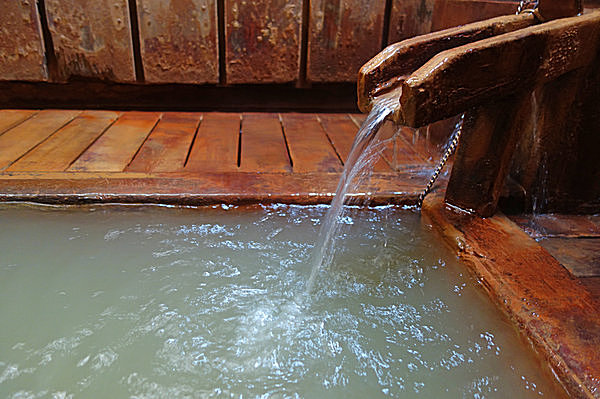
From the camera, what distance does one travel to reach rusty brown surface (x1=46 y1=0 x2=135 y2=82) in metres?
2.67

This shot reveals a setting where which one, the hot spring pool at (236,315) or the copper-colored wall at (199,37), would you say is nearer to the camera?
the hot spring pool at (236,315)

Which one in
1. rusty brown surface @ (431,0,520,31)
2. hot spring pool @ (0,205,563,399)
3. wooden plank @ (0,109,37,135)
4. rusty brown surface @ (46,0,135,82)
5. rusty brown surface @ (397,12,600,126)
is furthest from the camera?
rusty brown surface @ (46,0,135,82)

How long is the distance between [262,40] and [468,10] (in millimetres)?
1202

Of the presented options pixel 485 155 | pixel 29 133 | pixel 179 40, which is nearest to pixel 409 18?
pixel 179 40

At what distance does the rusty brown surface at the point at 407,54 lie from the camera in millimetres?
1443

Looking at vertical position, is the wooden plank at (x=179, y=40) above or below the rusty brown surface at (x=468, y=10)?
below

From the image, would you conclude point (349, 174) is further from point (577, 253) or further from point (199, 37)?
point (199, 37)

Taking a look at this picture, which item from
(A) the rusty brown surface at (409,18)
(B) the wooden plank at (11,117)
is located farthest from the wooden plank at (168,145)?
(A) the rusty brown surface at (409,18)

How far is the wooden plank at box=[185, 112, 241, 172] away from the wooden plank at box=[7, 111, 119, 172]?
1.74 feet

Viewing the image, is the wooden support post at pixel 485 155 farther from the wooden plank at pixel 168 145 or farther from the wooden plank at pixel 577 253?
the wooden plank at pixel 168 145

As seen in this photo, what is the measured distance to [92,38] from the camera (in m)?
2.74

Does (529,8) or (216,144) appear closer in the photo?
(529,8)

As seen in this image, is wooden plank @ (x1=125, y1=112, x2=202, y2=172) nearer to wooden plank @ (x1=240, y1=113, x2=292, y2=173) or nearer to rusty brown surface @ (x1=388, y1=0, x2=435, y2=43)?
wooden plank @ (x1=240, y1=113, x2=292, y2=173)

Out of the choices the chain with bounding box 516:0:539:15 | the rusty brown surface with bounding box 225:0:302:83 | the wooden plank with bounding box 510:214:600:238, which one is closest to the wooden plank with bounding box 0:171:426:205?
the wooden plank with bounding box 510:214:600:238
